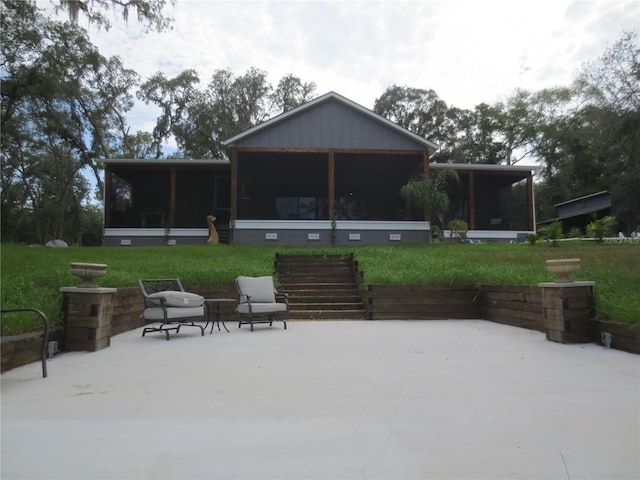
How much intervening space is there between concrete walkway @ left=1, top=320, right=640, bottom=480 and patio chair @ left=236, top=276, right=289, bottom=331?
6.33 feet

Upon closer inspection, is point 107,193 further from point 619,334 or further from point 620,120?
point 620,120

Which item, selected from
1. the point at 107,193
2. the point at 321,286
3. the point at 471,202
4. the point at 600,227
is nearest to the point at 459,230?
the point at 471,202

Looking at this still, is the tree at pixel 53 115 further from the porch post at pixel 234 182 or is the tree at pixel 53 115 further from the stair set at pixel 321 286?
the stair set at pixel 321 286

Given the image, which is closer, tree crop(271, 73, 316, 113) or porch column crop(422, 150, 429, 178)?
porch column crop(422, 150, 429, 178)

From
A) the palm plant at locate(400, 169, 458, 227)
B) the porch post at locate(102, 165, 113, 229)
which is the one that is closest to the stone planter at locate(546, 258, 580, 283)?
the palm plant at locate(400, 169, 458, 227)

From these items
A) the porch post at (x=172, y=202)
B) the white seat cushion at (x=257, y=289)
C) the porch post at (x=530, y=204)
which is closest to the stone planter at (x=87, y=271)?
the white seat cushion at (x=257, y=289)

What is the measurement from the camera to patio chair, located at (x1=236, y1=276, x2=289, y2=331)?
695cm

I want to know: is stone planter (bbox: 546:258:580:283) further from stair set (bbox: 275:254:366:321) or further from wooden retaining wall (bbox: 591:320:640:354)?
stair set (bbox: 275:254:366:321)

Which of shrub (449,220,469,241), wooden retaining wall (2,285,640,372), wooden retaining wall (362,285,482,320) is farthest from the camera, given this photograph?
shrub (449,220,469,241)

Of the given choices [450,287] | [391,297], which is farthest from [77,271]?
[450,287]

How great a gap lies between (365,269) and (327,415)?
721 cm

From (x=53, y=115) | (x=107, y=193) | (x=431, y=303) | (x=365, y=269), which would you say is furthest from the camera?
(x=53, y=115)

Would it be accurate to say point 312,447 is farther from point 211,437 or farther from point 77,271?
point 77,271

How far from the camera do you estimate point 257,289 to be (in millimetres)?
7414
